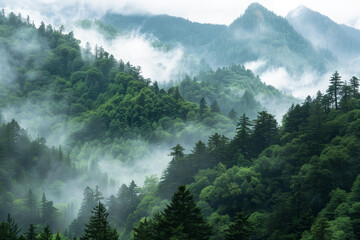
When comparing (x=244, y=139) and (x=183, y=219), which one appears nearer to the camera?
(x=183, y=219)

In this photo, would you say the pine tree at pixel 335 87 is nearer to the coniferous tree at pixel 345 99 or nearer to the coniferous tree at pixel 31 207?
the coniferous tree at pixel 345 99

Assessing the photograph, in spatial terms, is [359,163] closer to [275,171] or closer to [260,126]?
[275,171]

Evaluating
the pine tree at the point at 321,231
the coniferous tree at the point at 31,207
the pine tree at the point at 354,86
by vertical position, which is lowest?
the pine tree at the point at 321,231

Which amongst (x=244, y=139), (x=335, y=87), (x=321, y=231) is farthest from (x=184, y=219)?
(x=244, y=139)

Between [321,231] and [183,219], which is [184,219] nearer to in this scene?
[183,219]

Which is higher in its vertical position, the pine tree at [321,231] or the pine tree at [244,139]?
the pine tree at [244,139]

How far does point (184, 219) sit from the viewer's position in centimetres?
4809

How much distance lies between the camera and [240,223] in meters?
50.3

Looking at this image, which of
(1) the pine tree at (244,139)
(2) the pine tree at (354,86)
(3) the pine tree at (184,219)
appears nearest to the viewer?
(3) the pine tree at (184,219)

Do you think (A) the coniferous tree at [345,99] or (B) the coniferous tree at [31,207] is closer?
(A) the coniferous tree at [345,99]

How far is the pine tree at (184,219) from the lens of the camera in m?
47.7

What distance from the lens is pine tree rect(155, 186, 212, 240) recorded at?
47688mm

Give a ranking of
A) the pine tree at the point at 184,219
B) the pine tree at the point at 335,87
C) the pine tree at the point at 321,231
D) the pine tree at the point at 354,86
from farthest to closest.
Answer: the pine tree at the point at 354,86, the pine tree at the point at 335,87, the pine tree at the point at 321,231, the pine tree at the point at 184,219

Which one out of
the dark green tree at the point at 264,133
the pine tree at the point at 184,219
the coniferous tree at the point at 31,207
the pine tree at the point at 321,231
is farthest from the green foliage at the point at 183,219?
the coniferous tree at the point at 31,207
